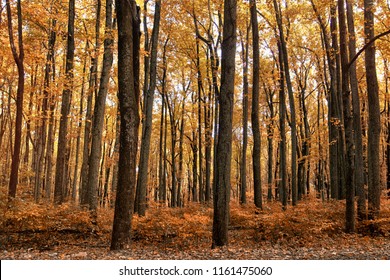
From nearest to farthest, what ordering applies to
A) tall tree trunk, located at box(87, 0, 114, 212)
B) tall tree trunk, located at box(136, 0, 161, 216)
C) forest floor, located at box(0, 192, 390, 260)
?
forest floor, located at box(0, 192, 390, 260) < tall tree trunk, located at box(87, 0, 114, 212) < tall tree trunk, located at box(136, 0, 161, 216)

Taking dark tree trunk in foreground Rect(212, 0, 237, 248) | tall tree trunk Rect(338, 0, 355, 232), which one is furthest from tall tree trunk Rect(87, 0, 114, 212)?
tall tree trunk Rect(338, 0, 355, 232)

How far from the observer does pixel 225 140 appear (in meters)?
7.76

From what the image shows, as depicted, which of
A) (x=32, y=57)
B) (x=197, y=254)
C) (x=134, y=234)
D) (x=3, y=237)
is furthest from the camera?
(x=32, y=57)

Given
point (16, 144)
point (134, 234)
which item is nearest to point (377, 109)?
point (134, 234)

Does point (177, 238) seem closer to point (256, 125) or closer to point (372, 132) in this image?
point (256, 125)

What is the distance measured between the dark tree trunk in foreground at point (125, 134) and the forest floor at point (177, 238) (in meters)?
0.64

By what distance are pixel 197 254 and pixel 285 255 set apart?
2015 mm

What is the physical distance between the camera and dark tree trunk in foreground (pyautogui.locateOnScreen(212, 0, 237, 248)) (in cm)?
763

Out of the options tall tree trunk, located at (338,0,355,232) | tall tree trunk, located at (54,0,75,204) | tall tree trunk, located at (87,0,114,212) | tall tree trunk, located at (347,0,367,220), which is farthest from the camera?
tall tree trunk, located at (54,0,75,204)

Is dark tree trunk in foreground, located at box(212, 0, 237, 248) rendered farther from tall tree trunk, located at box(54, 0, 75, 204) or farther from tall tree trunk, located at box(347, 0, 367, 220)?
tall tree trunk, located at box(54, 0, 75, 204)

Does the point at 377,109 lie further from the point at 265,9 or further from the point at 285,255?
the point at 265,9

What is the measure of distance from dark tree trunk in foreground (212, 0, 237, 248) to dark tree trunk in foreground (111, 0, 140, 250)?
197 cm

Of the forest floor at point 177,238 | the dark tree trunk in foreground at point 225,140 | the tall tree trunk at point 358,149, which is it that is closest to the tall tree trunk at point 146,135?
the forest floor at point 177,238
